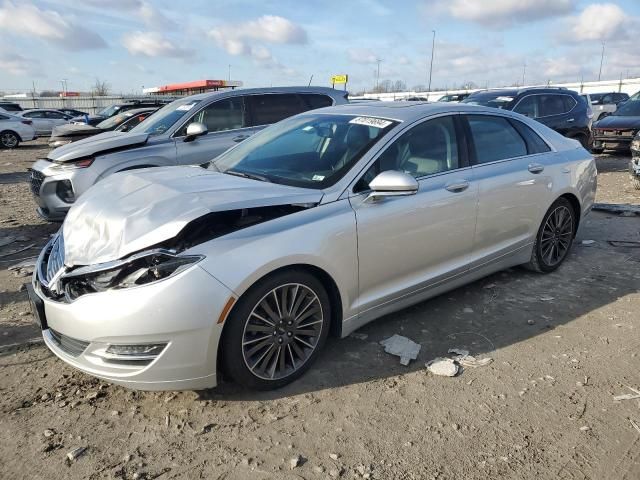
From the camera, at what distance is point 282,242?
2934 mm

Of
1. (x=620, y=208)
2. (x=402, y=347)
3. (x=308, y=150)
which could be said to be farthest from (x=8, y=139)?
(x=402, y=347)

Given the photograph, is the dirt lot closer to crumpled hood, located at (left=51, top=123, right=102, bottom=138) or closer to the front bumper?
the front bumper

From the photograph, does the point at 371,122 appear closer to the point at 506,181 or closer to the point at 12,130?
the point at 506,181

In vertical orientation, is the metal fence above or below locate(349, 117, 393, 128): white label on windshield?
above

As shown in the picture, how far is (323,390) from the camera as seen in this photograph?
3148mm

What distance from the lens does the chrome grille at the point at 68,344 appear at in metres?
2.81

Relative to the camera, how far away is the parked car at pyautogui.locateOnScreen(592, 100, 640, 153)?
12.7 m

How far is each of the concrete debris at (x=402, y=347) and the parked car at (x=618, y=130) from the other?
1161cm

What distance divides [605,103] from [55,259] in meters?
26.9

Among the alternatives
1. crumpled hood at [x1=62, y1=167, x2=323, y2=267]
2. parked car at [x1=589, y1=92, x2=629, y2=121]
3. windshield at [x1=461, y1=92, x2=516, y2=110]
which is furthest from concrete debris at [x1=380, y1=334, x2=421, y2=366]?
parked car at [x1=589, y1=92, x2=629, y2=121]

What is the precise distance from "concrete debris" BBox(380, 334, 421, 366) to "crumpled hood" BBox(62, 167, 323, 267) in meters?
1.20

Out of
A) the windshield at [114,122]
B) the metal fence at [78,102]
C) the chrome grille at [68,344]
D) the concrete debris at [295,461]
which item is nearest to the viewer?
the concrete debris at [295,461]

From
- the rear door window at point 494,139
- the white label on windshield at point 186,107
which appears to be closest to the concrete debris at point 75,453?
the rear door window at point 494,139

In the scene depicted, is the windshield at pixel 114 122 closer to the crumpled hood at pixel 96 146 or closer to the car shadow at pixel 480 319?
the crumpled hood at pixel 96 146
